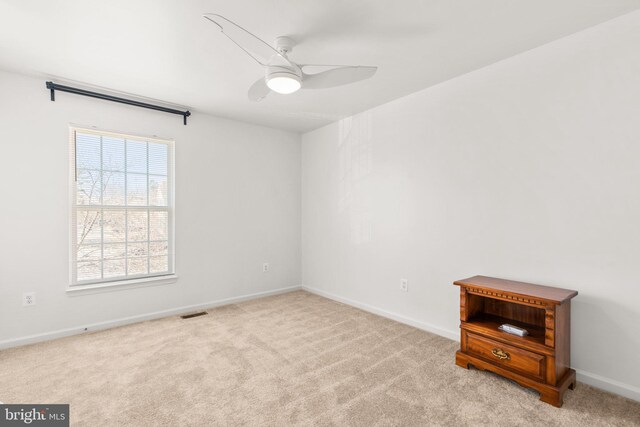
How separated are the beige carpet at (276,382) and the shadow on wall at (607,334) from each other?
162 mm

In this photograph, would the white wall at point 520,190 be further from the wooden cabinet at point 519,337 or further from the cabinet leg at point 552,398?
the cabinet leg at point 552,398

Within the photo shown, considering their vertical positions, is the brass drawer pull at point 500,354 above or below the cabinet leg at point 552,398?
above

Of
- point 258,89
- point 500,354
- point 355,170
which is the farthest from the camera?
point 355,170

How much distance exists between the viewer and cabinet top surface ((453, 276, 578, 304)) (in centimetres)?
202

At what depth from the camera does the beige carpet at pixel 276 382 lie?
1.85 meters

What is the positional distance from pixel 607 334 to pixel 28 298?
4.73 meters

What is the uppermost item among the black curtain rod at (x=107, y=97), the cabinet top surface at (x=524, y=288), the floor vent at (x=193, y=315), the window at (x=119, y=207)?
the black curtain rod at (x=107, y=97)

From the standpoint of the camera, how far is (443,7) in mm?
1891

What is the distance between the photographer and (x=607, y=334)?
82.4 inches

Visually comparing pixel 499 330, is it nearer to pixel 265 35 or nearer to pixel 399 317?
pixel 399 317

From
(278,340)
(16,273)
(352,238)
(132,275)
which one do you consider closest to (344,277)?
(352,238)

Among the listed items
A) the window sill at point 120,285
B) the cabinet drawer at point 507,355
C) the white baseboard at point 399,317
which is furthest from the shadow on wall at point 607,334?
the window sill at point 120,285

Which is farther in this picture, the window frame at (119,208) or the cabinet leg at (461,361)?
the window frame at (119,208)

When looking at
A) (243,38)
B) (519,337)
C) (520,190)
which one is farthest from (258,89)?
(519,337)
